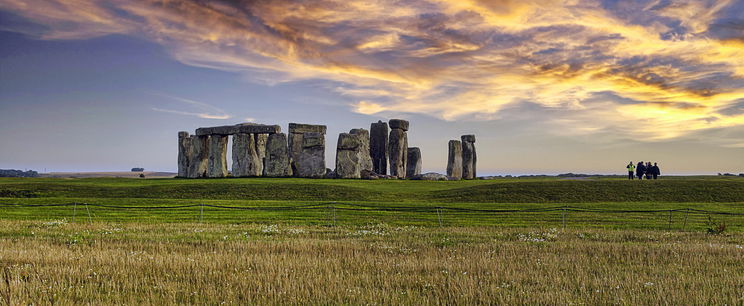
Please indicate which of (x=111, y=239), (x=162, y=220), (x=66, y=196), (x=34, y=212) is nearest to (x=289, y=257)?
(x=111, y=239)

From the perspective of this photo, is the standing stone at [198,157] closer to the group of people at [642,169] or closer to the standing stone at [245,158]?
the standing stone at [245,158]

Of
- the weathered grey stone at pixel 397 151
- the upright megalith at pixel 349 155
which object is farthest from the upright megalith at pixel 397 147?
the upright megalith at pixel 349 155

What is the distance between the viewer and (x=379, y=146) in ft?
184

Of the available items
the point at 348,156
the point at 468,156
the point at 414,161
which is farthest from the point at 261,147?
the point at 468,156

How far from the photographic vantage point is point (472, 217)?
85.7 ft

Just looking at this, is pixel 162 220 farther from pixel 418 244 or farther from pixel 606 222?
pixel 606 222

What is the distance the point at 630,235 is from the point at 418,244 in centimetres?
731

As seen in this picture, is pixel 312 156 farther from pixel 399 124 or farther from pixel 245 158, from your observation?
pixel 399 124

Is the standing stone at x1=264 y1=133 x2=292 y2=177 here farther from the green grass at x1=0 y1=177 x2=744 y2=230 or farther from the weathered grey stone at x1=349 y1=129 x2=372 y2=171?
the green grass at x1=0 y1=177 x2=744 y2=230

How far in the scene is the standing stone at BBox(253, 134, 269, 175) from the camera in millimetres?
53406

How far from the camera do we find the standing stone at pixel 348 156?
4884 centimetres

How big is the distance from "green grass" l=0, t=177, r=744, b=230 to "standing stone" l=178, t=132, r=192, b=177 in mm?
15703

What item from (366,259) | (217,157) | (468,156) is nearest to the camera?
(366,259)

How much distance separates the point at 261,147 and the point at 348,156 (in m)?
9.38
